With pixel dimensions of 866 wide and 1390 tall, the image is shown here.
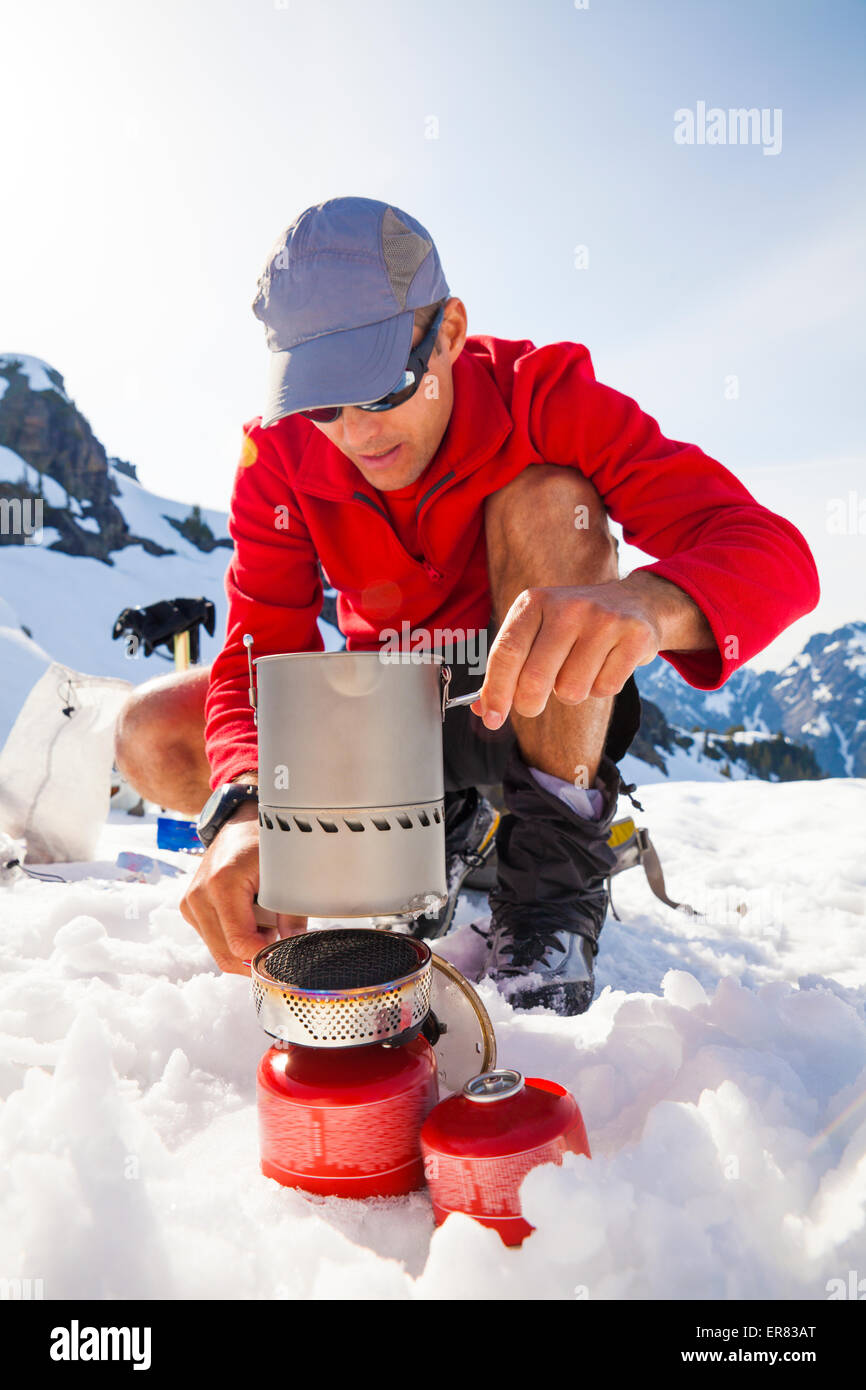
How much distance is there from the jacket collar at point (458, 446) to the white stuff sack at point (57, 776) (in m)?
1.29

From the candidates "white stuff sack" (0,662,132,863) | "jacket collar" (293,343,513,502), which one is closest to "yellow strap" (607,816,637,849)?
"jacket collar" (293,343,513,502)

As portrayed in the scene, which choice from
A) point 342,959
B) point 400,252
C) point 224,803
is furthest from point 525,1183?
point 400,252

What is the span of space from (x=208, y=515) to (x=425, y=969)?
30479mm

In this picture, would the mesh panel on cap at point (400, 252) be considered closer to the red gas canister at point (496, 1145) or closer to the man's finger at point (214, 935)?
the man's finger at point (214, 935)

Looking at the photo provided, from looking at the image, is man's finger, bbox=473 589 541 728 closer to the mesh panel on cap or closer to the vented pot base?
the vented pot base

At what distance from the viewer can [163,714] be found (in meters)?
2.36

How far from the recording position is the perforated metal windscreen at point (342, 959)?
35.9 inches

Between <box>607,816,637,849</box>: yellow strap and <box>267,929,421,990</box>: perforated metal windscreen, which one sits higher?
<box>267,929,421,990</box>: perforated metal windscreen

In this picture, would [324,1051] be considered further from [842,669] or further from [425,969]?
[842,669]

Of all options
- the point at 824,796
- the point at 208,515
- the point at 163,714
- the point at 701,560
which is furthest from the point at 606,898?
the point at 208,515

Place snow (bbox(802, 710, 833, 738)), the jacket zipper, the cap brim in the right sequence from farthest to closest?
snow (bbox(802, 710, 833, 738)) < the jacket zipper < the cap brim

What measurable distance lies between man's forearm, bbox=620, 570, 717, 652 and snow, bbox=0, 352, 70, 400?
107 feet

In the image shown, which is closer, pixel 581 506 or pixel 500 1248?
pixel 500 1248

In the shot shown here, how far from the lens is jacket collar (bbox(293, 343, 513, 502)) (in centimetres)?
158
